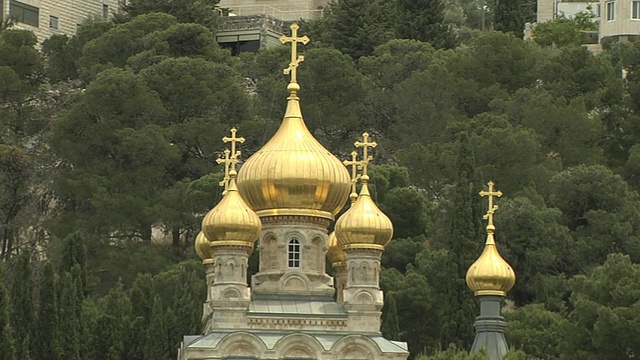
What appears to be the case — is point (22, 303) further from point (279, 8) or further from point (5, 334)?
point (279, 8)

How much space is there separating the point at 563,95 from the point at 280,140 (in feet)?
142

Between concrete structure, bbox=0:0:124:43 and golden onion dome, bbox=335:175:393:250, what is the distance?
5839 cm

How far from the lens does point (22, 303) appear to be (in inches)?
2955

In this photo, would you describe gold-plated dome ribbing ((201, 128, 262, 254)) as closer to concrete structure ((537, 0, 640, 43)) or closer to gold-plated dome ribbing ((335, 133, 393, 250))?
gold-plated dome ribbing ((335, 133, 393, 250))

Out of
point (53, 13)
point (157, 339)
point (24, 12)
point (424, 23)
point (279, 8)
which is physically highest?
point (279, 8)

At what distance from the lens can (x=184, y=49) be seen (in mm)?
113375

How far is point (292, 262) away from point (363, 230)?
2.09m

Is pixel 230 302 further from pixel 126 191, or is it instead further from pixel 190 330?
pixel 126 191

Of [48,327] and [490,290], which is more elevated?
[490,290]

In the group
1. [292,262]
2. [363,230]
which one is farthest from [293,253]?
[363,230]

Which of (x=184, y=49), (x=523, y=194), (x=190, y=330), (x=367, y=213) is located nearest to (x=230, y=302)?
(x=367, y=213)

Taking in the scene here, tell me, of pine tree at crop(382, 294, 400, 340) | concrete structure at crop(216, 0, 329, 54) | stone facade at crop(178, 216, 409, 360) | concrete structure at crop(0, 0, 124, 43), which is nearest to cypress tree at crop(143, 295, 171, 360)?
pine tree at crop(382, 294, 400, 340)

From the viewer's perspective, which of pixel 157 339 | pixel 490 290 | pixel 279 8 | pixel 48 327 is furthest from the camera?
pixel 279 8

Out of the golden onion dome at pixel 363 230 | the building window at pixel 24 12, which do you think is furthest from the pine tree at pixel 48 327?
the building window at pixel 24 12
